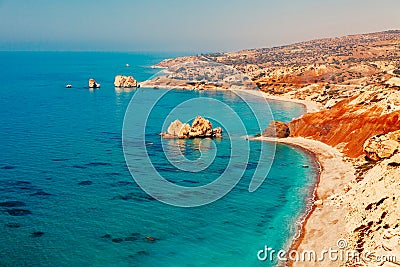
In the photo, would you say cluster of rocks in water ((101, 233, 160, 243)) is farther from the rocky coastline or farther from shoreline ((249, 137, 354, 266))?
the rocky coastline

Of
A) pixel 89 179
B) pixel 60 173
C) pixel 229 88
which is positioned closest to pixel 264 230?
pixel 89 179

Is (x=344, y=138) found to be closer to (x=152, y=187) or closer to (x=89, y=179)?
(x=152, y=187)

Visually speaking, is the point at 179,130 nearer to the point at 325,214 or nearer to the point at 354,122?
the point at 354,122

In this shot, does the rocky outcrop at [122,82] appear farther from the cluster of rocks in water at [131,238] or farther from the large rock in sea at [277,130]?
the cluster of rocks in water at [131,238]

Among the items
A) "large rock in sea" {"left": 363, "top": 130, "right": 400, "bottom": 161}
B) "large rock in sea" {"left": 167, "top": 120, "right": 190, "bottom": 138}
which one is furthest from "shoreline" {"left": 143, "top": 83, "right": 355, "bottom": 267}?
"large rock in sea" {"left": 167, "top": 120, "right": 190, "bottom": 138}

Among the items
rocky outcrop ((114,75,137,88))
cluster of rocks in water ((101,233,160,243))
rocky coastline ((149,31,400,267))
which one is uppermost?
rocky outcrop ((114,75,137,88))

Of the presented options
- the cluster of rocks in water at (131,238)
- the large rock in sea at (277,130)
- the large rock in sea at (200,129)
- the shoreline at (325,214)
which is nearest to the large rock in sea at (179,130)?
the large rock in sea at (200,129)
